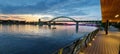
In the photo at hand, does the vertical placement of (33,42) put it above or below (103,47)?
below

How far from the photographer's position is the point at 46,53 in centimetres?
2080

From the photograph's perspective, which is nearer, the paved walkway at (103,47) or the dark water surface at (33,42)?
the paved walkway at (103,47)

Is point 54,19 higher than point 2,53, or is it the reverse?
point 54,19

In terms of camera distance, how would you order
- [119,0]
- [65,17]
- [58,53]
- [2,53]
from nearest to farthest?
[58,53]
[119,0]
[2,53]
[65,17]

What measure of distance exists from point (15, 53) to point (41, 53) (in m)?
3.00

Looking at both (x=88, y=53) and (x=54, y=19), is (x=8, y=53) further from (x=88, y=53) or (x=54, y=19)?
(x=54, y=19)

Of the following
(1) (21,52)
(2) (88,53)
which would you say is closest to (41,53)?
(1) (21,52)

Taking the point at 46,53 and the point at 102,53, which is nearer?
the point at 102,53

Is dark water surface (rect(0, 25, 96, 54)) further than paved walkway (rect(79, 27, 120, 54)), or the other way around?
dark water surface (rect(0, 25, 96, 54))

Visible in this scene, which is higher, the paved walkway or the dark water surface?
the paved walkway

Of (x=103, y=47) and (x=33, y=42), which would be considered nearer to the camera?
(x=103, y=47)

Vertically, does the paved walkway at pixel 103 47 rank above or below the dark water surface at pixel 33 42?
above

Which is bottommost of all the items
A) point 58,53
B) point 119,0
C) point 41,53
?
point 41,53

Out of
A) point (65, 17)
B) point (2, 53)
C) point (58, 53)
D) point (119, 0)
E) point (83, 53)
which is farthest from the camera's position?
point (65, 17)
